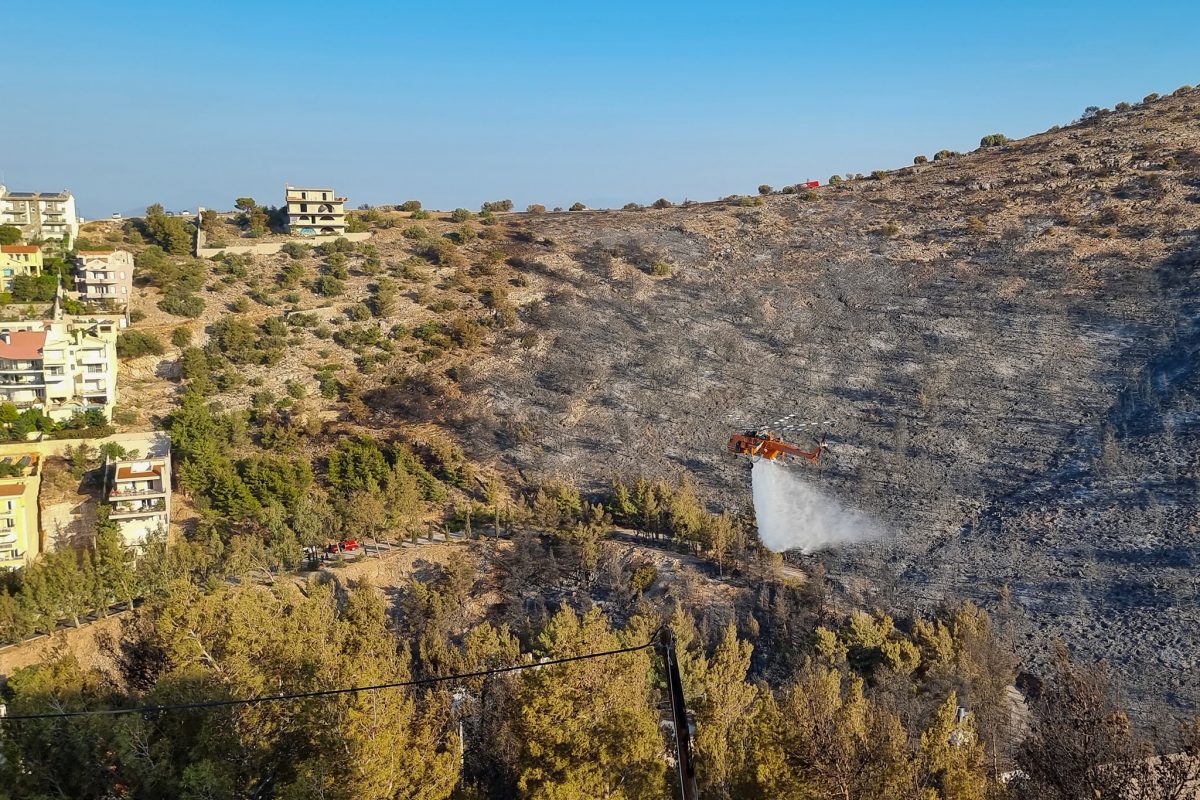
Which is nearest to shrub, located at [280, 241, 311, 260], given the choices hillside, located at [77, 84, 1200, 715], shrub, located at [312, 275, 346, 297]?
hillside, located at [77, 84, 1200, 715]

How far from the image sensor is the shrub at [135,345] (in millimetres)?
43906

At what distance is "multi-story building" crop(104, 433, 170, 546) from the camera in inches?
1350

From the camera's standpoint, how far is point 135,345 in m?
44.1

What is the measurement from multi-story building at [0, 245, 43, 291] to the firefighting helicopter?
41.9 metres

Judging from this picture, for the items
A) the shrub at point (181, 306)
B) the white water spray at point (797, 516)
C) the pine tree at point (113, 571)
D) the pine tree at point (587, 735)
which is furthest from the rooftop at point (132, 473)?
the white water spray at point (797, 516)

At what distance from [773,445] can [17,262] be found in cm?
4462

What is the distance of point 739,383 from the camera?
44.6m

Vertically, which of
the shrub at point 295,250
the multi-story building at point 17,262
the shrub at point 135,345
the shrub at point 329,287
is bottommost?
the shrub at point 135,345

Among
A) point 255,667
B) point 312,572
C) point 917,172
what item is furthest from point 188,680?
point 917,172

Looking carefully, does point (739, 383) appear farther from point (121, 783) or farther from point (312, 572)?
point (121, 783)

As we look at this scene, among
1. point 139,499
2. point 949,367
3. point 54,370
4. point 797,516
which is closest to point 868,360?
point 949,367

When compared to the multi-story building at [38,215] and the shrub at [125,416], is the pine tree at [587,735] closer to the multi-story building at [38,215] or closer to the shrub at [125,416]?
the shrub at [125,416]

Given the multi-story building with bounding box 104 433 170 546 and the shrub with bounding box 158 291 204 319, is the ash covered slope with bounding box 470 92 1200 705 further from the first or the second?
the shrub with bounding box 158 291 204 319

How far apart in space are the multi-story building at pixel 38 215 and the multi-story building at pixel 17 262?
512cm
